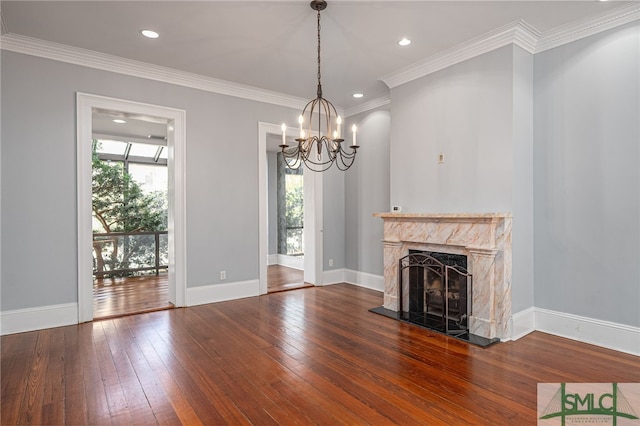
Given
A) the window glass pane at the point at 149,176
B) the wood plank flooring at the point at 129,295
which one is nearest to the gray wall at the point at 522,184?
the wood plank flooring at the point at 129,295

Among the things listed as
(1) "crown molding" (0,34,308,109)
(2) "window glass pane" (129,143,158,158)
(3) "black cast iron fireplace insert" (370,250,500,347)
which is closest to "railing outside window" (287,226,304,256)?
(1) "crown molding" (0,34,308,109)

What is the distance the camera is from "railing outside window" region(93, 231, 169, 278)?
6344 millimetres

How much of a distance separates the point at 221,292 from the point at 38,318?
1.97 meters

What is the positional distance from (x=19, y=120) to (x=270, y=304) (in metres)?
3.40

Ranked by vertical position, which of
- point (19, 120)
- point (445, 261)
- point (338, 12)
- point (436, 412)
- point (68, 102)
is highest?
point (338, 12)

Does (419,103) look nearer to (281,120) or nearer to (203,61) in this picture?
(281,120)

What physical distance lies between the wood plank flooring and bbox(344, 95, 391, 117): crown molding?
4.03 m

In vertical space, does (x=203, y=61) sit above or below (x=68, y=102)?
above

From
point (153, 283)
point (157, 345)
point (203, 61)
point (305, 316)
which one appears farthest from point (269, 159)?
point (157, 345)

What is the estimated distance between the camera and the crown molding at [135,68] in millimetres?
3635

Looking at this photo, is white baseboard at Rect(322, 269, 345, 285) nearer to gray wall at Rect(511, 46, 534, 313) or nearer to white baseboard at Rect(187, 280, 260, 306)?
white baseboard at Rect(187, 280, 260, 306)

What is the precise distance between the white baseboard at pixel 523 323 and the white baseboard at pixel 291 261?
4583 mm

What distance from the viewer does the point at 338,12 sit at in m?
3.12

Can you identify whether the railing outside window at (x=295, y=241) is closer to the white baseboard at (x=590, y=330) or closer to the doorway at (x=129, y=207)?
the doorway at (x=129, y=207)
